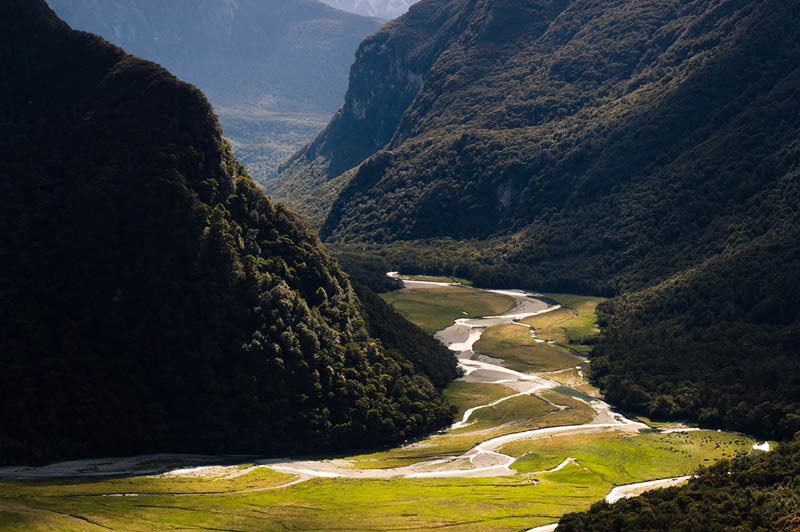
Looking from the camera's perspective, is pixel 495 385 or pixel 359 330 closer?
pixel 359 330

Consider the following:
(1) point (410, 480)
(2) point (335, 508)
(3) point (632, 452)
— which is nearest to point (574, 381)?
(3) point (632, 452)

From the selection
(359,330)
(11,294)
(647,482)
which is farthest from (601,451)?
(11,294)

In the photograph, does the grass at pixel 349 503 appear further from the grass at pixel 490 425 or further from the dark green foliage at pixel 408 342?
the dark green foliage at pixel 408 342

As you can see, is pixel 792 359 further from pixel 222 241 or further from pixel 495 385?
pixel 222 241

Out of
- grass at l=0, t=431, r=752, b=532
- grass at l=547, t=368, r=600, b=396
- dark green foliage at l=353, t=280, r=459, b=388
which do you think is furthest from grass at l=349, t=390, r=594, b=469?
dark green foliage at l=353, t=280, r=459, b=388

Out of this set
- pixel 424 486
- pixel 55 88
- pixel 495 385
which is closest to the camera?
pixel 424 486

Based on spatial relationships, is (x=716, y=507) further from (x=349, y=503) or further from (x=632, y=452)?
(x=632, y=452)

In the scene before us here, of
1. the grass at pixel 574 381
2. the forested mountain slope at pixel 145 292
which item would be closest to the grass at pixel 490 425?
the forested mountain slope at pixel 145 292
